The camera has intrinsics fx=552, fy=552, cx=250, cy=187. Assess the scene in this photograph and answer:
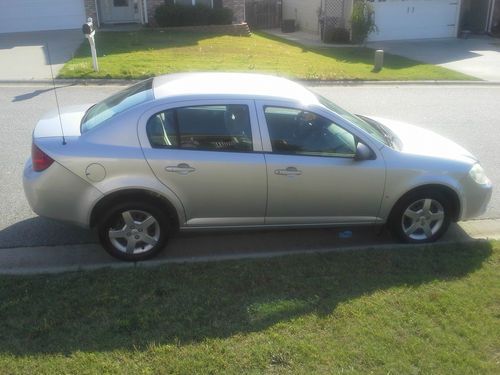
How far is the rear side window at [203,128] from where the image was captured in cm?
480

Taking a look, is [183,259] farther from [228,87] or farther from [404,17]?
[404,17]

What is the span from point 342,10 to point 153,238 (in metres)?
22.0

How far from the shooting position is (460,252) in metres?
5.14

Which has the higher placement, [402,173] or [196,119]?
[196,119]

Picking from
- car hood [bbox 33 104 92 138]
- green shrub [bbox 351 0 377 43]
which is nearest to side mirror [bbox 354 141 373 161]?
car hood [bbox 33 104 92 138]

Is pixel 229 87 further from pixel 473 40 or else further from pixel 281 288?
pixel 473 40

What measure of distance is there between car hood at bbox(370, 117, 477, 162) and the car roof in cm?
103

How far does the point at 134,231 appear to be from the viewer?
193 inches

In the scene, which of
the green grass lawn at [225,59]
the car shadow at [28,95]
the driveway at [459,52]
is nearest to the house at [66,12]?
the green grass lawn at [225,59]

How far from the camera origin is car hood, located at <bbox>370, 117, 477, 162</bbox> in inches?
210

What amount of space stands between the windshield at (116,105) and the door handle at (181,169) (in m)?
0.67

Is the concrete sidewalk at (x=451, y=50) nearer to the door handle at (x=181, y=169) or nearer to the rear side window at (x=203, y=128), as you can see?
the rear side window at (x=203, y=128)

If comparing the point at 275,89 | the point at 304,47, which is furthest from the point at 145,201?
the point at 304,47

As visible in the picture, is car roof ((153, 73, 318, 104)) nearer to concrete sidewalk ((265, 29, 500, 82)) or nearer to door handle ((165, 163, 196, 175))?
door handle ((165, 163, 196, 175))
